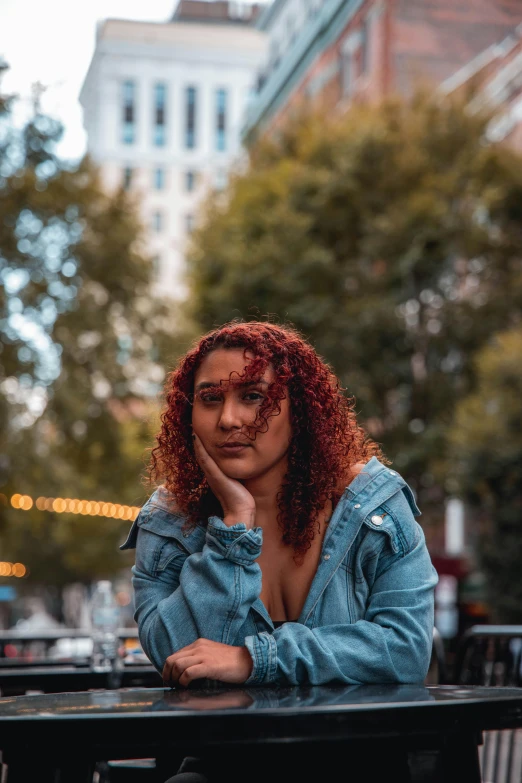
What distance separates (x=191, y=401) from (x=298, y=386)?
294 millimetres

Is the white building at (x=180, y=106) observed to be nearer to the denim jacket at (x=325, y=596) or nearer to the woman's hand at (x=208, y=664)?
the denim jacket at (x=325, y=596)

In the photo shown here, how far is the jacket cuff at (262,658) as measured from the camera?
2.50 metres

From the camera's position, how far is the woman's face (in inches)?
109

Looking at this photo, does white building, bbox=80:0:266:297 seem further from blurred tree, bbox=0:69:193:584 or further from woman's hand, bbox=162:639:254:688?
woman's hand, bbox=162:639:254:688

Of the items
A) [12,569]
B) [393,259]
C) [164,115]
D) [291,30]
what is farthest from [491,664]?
[164,115]

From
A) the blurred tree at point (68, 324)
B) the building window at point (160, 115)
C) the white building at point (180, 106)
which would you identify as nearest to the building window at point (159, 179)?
the white building at point (180, 106)

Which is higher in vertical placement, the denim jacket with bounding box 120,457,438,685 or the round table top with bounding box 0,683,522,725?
the denim jacket with bounding box 120,457,438,685

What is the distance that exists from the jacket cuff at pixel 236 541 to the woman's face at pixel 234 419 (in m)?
0.16

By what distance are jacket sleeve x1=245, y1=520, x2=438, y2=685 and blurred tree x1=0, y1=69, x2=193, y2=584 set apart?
46.3 feet

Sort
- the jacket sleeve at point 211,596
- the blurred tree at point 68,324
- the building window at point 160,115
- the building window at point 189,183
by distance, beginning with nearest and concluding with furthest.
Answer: the jacket sleeve at point 211,596, the blurred tree at point 68,324, the building window at point 160,115, the building window at point 189,183

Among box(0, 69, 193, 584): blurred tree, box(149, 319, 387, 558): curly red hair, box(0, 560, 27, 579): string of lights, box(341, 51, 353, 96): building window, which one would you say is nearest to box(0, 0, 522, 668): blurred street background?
box(0, 69, 193, 584): blurred tree

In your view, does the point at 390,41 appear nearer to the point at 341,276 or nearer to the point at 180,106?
the point at 341,276

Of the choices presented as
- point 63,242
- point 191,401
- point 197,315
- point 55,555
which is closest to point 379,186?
point 197,315

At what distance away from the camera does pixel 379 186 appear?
2380 centimetres
